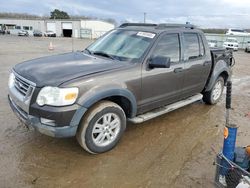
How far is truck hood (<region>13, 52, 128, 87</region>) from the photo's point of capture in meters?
3.39

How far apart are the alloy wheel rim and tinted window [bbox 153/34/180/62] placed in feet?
4.37

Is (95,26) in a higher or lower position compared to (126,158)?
higher

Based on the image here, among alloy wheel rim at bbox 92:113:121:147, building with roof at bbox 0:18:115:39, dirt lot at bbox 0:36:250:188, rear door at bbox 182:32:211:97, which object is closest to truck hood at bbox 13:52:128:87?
alloy wheel rim at bbox 92:113:121:147

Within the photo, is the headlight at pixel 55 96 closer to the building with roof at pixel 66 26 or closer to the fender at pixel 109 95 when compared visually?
the fender at pixel 109 95

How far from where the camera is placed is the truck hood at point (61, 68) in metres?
3.39

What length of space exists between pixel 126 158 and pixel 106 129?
0.51m

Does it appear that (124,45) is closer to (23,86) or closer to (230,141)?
(23,86)

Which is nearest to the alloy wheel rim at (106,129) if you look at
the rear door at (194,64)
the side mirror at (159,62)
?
the side mirror at (159,62)

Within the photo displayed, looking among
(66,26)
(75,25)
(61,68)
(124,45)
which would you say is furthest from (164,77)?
(66,26)

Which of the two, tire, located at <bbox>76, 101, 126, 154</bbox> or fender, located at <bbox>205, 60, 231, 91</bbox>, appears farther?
fender, located at <bbox>205, 60, 231, 91</bbox>

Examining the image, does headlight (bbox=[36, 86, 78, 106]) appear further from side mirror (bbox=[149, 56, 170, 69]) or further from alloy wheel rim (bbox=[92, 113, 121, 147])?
side mirror (bbox=[149, 56, 170, 69])

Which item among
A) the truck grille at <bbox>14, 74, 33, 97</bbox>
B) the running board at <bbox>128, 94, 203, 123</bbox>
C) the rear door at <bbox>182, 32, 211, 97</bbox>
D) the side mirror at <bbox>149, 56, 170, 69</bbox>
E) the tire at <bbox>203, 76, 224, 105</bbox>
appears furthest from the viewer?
the tire at <bbox>203, 76, 224, 105</bbox>

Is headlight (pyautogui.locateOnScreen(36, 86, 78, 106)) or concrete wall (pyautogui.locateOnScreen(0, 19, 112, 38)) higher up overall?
concrete wall (pyautogui.locateOnScreen(0, 19, 112, 38))

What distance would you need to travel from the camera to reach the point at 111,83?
369 centimetres
